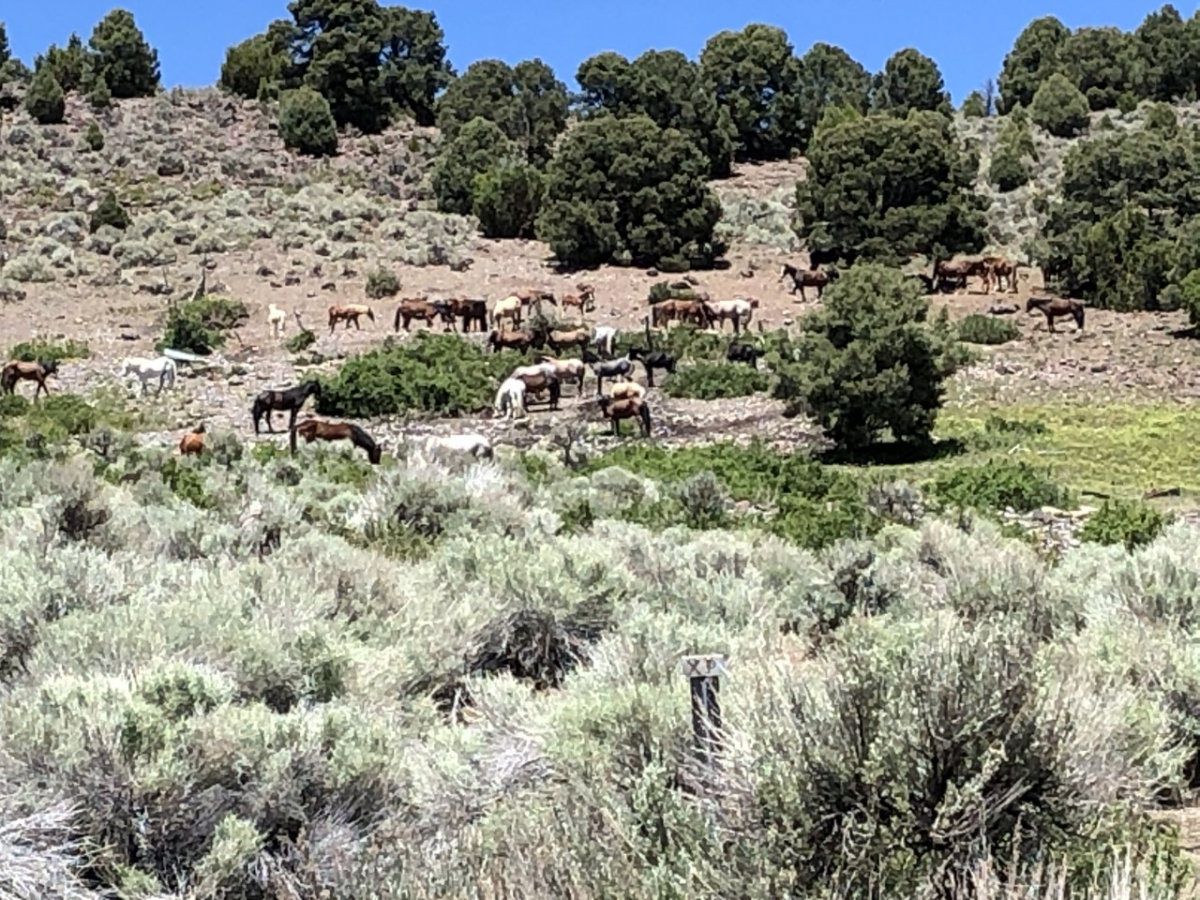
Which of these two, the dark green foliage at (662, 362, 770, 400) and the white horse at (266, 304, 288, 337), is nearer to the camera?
the dark green foliage at (662, 362, 770, 400)

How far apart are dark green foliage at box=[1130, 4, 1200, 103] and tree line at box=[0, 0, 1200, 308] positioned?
0.09m

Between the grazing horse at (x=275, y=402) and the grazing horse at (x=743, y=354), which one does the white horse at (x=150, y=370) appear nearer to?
the grazing horse at (x=275, y=402)

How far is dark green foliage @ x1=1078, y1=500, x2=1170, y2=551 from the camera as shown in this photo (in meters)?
10.9

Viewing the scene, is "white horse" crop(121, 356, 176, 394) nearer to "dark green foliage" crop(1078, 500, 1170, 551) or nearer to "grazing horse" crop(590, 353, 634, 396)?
"grazing horse" crop(590, 353, 634, 396)

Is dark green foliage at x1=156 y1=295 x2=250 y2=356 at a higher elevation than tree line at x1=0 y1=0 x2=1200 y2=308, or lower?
lower

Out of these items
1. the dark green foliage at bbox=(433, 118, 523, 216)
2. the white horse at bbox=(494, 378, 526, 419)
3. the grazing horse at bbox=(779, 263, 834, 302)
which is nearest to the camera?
the white horse at bbox=(494, 378, 526, 419)

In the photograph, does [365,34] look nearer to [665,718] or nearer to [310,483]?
[310,483]

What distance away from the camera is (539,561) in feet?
23.3

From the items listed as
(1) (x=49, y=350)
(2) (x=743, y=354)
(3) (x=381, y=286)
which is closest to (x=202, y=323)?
(1) (x=49, y=350)

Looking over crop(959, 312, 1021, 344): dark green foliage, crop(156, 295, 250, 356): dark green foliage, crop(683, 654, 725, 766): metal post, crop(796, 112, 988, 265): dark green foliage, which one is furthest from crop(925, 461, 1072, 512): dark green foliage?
crop(796, 112, 988, 265): dark green foliage

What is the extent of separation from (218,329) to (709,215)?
1587 cm

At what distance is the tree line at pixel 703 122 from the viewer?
131ft

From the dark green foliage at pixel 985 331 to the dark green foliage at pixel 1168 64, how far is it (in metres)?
42.5

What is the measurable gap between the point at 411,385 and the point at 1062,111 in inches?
1731
